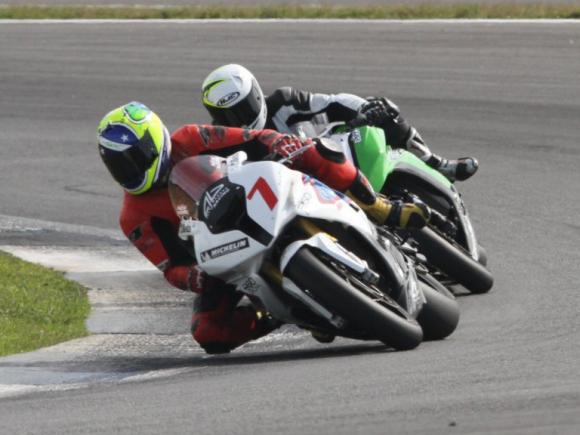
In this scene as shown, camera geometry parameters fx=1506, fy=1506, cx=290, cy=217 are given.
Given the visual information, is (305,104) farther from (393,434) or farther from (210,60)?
(210,60)

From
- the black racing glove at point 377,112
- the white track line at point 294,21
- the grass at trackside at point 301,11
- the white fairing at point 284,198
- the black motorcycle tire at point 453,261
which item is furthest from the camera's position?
the grass at trackside at point 301,11

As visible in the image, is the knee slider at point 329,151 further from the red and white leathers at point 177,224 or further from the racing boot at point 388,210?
the racing boot at point 388,210

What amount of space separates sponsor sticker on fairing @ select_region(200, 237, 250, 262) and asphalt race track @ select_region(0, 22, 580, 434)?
56cm

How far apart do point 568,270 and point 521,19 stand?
11.4 meters

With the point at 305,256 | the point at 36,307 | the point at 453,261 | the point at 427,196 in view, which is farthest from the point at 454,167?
the point at 305,256

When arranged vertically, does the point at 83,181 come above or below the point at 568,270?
below

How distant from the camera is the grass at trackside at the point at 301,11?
21.2 m

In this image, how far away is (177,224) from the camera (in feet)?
28.1

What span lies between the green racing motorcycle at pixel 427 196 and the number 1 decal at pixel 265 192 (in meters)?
1.67

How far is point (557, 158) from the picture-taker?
Result: 45.0 feet

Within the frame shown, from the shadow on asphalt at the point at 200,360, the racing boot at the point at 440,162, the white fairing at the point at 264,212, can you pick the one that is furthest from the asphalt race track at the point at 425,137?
the racing boot at the point at 440,162

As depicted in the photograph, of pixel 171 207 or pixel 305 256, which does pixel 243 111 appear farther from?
pixel 305 256

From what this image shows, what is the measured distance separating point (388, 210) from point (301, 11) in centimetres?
1479

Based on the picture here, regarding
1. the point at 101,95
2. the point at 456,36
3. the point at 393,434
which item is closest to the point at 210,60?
the point at 101,95
